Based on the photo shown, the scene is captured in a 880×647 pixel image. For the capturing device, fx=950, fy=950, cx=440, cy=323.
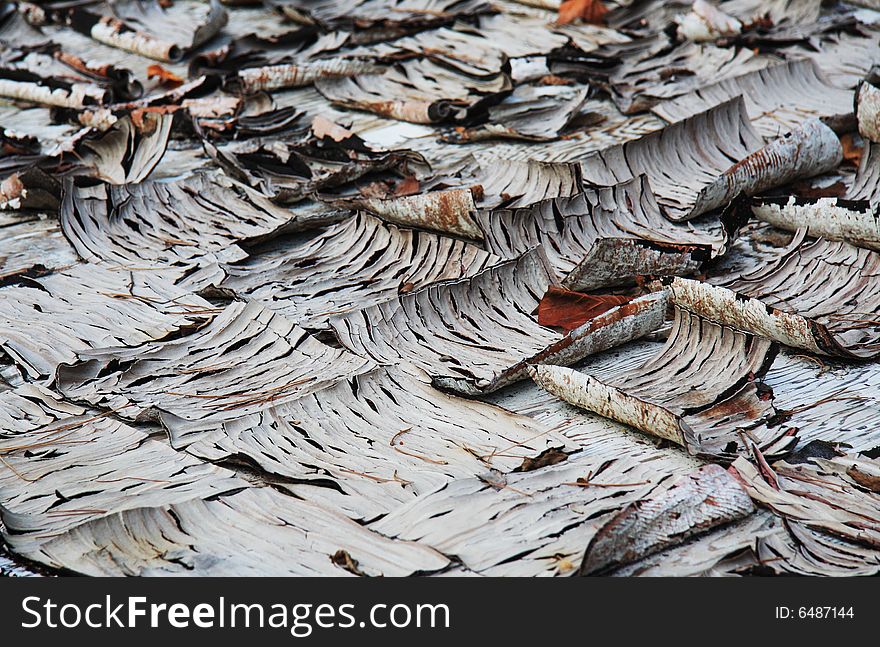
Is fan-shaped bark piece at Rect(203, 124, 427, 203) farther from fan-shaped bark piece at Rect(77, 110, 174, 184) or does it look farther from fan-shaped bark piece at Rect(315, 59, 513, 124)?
fan-shaped bark piece at Rect(315, 59, 513, 124)

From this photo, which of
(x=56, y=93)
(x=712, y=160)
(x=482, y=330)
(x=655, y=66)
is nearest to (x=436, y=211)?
→ (x=482, y=330)

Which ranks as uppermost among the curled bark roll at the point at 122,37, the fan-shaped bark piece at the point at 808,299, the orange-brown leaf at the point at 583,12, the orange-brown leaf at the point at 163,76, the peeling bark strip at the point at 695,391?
the orange-brown leaf at the point at 583,12

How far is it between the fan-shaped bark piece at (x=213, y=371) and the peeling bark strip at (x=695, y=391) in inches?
31.0

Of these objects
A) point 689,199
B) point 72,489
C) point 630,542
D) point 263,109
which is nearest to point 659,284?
point 689,199

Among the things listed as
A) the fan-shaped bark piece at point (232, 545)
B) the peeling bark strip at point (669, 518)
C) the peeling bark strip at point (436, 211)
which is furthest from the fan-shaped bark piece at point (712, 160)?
the fan-shaped bark piece at point (232, 545)

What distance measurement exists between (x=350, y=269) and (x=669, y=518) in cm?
205

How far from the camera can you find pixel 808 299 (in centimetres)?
352

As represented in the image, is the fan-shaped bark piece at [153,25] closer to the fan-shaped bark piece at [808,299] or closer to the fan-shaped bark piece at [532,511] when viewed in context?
the fan-shaped bark piece at [808,299]

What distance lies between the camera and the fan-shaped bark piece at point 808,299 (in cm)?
316

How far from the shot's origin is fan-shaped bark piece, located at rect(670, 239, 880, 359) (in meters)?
3.16

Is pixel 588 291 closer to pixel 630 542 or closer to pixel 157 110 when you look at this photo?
pixel 630 542

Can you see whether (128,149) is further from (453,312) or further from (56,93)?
(453,312)

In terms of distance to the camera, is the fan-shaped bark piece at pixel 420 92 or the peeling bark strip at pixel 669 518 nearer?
the peeling bark strip at pixel 669 518

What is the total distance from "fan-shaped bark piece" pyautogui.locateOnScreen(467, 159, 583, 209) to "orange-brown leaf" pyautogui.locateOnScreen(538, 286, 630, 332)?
0.93 metres
